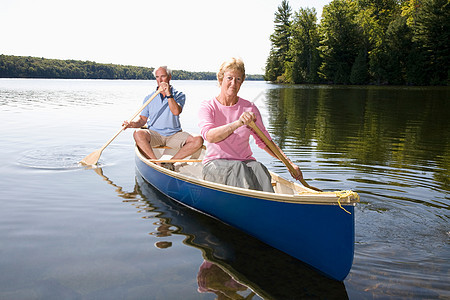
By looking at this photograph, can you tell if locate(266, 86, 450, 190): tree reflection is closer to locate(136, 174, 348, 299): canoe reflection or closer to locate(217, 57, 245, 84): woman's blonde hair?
locate(136, 174, 348, 299): canoe reflection

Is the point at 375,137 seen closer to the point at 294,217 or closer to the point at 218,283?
the point at 294,217

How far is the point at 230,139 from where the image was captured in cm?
414

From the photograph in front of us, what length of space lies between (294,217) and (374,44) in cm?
5190

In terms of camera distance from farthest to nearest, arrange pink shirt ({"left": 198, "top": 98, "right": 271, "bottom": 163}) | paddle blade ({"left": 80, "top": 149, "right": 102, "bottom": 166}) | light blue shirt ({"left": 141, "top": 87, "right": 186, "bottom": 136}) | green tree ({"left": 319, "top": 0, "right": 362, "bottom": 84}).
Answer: green tree ({"left": 319, "top": 0, "right": 362, "bottom": 84}) → paddle blade ({"left": 80, "top": 149, "right": 102, "bottom": 166}) → light blue shirt ({"left": 141, "top": 87, "right": 186, "bottom": 136}) → pink shirt ({"left": 198, "top": 98, "right": 271, "bottom": 163})

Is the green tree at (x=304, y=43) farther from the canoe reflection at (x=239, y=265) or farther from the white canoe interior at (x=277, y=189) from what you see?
the canoe reflection at (x=239, y=265)

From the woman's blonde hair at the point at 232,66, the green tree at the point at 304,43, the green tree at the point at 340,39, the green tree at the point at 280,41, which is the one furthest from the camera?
the green tree at the point at 280,41

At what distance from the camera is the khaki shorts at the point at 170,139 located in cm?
625

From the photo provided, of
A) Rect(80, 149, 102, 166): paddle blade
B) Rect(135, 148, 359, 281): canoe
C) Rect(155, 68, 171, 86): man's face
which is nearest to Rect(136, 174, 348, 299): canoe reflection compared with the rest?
Rect(135, 148, 359, 281): canoe

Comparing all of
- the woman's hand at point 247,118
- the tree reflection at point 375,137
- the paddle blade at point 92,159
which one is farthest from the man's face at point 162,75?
the tree reflection at point 375,137

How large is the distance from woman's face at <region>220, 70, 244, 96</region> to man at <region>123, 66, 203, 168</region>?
81.6 inches

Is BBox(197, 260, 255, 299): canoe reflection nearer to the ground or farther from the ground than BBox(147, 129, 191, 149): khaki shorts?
nearer to the ground

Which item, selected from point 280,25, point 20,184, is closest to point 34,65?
point 280,25

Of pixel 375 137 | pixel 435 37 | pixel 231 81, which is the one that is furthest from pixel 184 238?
pixel 435 37

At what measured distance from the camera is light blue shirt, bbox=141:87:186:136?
6195mm
